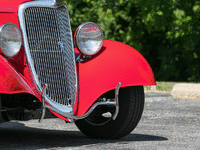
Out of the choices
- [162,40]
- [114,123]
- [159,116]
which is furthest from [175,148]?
[162,40]

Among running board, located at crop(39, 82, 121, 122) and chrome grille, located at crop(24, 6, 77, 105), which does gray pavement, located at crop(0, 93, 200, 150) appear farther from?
chrome grille, located at crop(24, 6, 77, 105)

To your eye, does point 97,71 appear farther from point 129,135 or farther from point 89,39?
point 129,135

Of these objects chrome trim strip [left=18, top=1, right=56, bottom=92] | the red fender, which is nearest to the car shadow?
the red fender

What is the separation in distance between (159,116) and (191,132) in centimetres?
213

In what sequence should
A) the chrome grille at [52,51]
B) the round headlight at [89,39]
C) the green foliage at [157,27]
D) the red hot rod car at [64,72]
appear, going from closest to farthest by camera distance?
the red hot rod car at [64,72] → the chrome grille at [52,51] → the round headlight at [89,39] → the green foliage at [157,27]

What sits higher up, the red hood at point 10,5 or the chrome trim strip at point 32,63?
the red hood at point 10,5

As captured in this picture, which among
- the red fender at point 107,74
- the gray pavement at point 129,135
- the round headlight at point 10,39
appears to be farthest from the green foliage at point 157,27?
the round headlight at point 10,39

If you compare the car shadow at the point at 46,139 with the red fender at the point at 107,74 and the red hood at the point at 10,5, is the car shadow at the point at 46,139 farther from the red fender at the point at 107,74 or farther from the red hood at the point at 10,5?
the red hood at the point at 10,5

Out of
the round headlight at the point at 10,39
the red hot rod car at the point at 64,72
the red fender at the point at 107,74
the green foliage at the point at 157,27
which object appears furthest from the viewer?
the green foliage at the point at 157,27

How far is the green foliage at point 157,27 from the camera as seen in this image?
21734 millimetres

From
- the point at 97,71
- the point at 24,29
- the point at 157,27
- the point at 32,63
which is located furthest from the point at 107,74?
the point at 157,27

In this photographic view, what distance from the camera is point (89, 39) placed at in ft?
18.7

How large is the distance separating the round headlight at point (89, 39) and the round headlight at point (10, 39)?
804mm

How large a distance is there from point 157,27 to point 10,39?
17.3m
